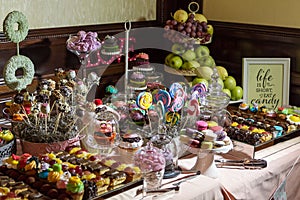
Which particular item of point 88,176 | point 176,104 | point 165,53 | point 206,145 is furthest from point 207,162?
point 165,53

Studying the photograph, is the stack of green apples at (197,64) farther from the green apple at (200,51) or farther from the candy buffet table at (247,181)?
the candy buffet table at (247,181)

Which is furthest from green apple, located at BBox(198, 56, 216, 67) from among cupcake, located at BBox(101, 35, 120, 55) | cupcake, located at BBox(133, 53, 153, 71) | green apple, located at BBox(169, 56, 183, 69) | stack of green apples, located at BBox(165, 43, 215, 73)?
cupcake, located at BBox(101, 35, 120, 55)

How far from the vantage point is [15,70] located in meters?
2.24

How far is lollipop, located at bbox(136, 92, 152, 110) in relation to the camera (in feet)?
6.68

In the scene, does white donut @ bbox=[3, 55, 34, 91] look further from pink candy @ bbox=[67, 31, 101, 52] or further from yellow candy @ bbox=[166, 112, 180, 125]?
yellow candy @ bbox=[166, 112, 180, 125]

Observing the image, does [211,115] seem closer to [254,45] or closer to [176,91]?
[176,91]

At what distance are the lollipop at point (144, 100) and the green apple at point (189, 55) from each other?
3.16 ft

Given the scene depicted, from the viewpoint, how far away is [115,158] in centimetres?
193

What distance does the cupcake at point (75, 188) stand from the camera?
5.09ft

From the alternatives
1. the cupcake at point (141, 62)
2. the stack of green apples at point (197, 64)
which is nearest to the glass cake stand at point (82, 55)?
the cupcake at point (141, 62)

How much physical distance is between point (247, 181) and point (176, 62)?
1150 millimetres

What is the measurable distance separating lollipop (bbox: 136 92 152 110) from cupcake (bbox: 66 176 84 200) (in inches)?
21.6

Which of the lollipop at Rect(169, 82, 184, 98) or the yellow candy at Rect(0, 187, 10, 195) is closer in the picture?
the yellow candy at Rect(0, 187, 10, 195)

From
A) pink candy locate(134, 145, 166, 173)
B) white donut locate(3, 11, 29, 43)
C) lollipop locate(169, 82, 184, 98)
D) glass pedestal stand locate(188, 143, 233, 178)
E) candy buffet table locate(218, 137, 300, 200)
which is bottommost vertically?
candy buffet table locate(218, 137, 300, 200)
